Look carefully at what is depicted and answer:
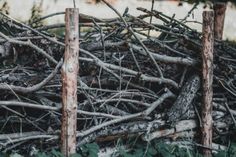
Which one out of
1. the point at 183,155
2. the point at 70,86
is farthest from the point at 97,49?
the point at 183,155

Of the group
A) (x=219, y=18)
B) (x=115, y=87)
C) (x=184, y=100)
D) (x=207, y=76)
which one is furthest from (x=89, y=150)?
(x=219, y=18)

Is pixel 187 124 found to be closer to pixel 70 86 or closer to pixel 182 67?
pixel 182 67

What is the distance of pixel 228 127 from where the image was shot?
4.29 m

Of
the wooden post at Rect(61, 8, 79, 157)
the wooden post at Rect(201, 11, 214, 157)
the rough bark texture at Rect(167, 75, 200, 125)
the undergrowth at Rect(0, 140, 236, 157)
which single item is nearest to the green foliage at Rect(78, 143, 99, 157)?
the undergrowth at Rect(0, 140, 236, 157)

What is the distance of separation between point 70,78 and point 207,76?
1216 millimetres

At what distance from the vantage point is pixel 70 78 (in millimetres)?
3375

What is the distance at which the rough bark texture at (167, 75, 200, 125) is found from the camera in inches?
157

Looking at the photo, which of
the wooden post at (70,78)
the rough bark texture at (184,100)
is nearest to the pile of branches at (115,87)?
the rough bark texture at (184,100)

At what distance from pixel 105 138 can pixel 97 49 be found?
2.68 feet

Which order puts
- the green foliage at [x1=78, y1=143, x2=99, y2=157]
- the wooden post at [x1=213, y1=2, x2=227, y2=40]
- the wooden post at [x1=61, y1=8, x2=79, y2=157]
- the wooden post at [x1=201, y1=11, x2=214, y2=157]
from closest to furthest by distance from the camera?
the wooden post at [x1=61, y1=8, x2=79, y2=157], the green foliage at [x1=78, y1=143, x2=99, y2=157], the wooden post at [x1=201, y1=11, x2=214, y2=157], the wooden post at [x1=213, y1=2, x2=227, y2=40]

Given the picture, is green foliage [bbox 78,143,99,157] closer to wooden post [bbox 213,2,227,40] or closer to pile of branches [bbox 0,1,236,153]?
pile of branches [bbox 0,1,236,153]

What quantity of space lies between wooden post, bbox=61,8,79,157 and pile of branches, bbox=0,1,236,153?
0.19m

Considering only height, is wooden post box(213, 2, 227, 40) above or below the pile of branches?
above

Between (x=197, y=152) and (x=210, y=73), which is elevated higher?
(x=210, y=73)
